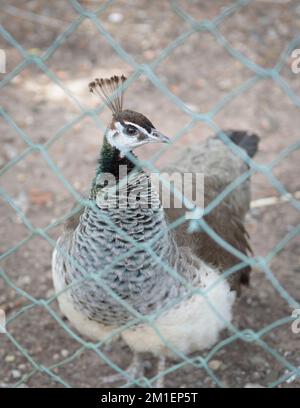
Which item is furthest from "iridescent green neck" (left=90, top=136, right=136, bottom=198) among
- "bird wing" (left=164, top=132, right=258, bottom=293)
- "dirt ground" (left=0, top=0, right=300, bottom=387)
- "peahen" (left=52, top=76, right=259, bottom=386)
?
"bird wing" (left=164, top=132, right=258, bottom=293)

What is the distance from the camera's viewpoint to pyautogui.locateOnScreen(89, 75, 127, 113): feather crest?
1.90 m

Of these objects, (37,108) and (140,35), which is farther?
(140,35)

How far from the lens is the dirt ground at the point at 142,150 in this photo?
2.85m

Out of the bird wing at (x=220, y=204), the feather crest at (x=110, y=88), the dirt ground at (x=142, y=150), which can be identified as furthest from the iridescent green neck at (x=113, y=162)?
the bird wing at (x=220, y=204)

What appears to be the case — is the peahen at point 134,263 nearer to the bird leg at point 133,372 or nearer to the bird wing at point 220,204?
the bird wing at point 220,204

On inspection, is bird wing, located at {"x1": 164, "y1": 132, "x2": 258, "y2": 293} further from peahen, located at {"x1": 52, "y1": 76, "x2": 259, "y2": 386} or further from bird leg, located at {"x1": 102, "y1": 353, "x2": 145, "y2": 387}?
bird leg, located at {"x1": 102, "y1": 353, "x2": 145, "y2": 387}

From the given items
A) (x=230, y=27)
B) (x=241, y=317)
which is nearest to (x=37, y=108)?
(x=230, y=27)

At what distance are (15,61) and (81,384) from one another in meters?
3.09

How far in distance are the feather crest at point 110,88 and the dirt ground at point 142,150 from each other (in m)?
0.17

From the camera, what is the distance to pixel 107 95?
2.01m

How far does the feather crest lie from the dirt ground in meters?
0.17

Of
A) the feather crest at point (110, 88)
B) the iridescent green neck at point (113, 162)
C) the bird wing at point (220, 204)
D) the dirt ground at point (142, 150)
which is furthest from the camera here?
the dirt ground at point (142, 150)

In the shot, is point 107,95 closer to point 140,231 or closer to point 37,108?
point 140,231

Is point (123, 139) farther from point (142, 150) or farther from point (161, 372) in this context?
point (142, 150)
